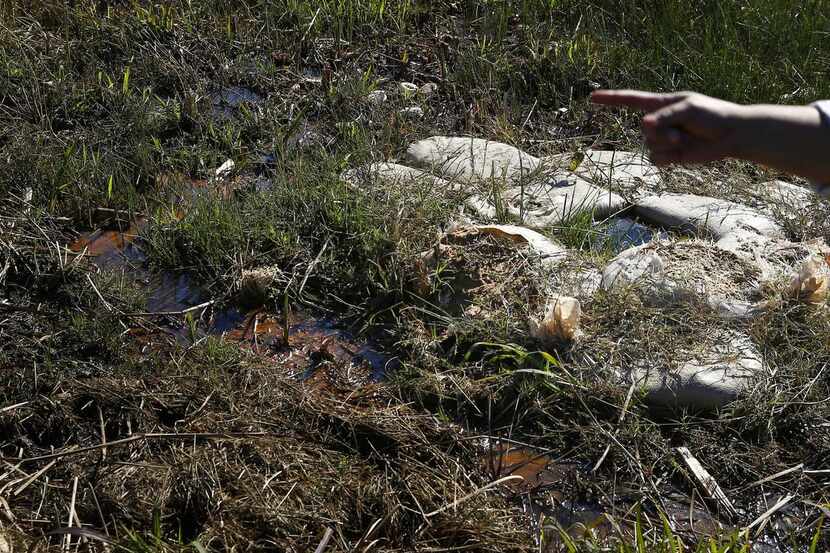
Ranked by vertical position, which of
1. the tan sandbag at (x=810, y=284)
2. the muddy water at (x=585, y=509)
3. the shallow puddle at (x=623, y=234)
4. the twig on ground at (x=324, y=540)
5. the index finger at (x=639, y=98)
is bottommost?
the muddy water at (x=585, y=509)

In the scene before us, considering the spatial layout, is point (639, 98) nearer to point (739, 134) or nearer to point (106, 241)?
point (739, 134)

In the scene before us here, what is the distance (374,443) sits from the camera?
2793 millimetres

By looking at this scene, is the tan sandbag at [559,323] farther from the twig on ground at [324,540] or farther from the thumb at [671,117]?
the thumb at [671,117]

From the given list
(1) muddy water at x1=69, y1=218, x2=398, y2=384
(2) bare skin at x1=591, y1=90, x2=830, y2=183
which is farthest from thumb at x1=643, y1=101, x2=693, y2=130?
(1) muddy water at x1=69, y1=218, x2=398, y2=384

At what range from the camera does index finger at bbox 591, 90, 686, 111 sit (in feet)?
4.59

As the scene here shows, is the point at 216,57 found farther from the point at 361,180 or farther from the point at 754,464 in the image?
the point at 754,464

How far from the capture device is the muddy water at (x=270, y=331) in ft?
10.5

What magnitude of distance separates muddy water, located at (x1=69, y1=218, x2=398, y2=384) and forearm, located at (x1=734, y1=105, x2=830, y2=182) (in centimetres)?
202

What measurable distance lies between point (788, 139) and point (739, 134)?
0.22ft

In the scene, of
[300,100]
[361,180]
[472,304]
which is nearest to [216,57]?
[300,100]

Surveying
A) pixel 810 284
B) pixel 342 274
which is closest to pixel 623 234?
pixel 810 284

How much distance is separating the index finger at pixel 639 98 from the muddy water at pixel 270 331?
1.80 meters

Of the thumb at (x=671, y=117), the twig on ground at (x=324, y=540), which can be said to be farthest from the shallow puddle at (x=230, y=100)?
the thumb at (x=671, y=117)

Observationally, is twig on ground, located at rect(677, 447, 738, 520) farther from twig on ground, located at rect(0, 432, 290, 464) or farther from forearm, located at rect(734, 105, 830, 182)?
forearm, located at rect(734, 105, 830, 182)
